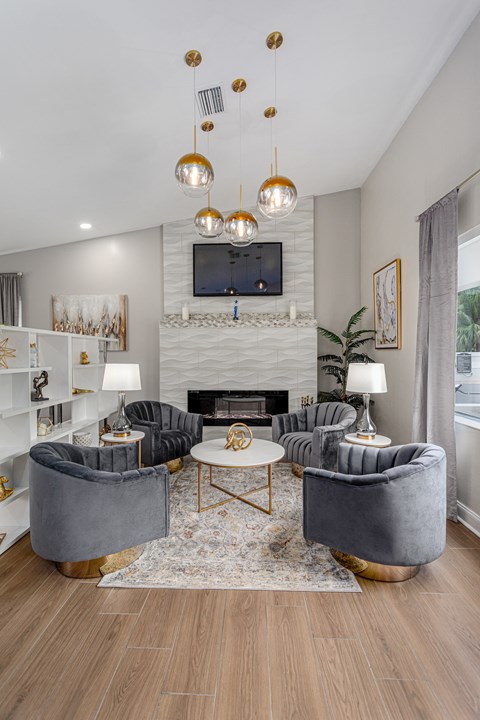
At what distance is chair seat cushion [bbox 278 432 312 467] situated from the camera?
3.79 metres

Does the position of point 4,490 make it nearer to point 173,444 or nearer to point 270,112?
point 173,444

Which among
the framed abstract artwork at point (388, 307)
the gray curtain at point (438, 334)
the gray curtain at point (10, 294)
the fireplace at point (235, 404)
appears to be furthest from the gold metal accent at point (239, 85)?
the gray curtain at point (10, 294)

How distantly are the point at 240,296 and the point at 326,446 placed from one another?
2849 mm

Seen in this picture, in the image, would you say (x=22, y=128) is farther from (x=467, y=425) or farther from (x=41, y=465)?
(x=467, y=425)

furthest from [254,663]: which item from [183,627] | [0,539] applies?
[0,539]

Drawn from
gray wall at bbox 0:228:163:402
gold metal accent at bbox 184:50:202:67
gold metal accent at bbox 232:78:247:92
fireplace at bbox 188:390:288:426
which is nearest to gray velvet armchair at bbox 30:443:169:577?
gold metal accent at bbox 184:50:202:67

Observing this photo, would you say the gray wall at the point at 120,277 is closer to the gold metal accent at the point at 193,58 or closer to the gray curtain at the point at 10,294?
the gray curtain at the point at 10,294

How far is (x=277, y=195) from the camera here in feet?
8.18

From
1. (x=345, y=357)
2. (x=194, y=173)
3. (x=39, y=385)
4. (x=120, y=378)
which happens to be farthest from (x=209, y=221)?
(x=345, y=357)

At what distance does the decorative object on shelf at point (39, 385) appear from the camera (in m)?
3.23

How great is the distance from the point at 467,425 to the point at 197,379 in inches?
138

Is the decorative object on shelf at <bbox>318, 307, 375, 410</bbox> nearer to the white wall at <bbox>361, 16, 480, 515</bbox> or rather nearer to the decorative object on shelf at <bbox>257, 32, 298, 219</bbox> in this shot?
the white wall at <bbox>361, 16, 480, 515</bbox>

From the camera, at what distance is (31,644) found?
5.71 feet

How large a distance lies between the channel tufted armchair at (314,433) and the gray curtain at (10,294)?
432 centimetres
